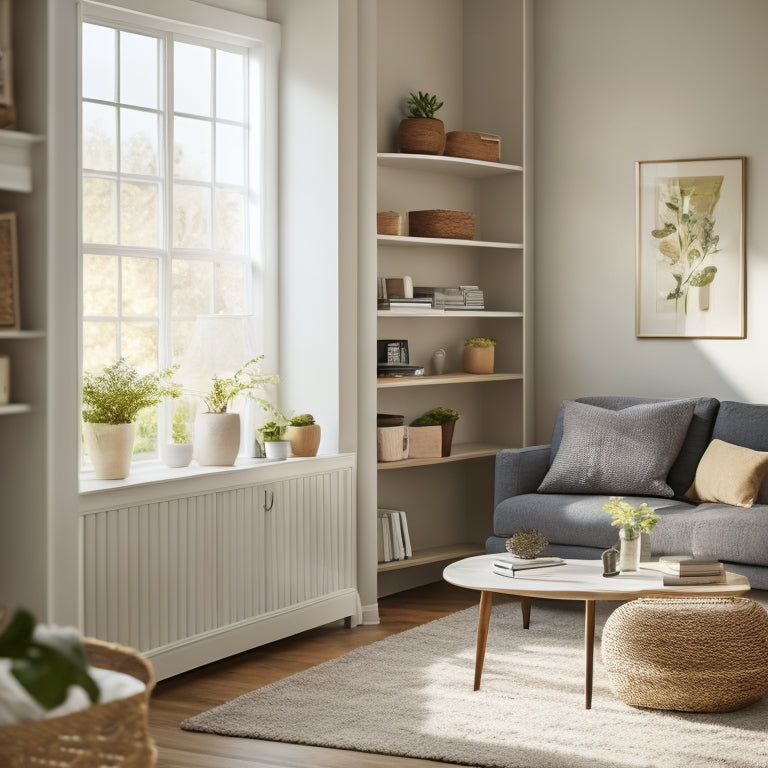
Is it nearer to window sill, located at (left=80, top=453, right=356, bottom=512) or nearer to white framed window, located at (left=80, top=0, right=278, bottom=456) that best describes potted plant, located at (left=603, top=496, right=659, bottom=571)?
window sill, located at (left=80, top=453, right=356, bottom=512)

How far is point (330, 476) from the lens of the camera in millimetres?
4980

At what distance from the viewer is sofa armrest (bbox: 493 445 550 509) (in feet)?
18.1

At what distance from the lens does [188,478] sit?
4223 millimetres

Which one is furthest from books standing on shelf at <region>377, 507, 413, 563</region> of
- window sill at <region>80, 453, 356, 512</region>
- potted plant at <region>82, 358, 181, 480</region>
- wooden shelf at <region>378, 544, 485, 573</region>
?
potted plant at <region>82, 358, 181, 480</region>

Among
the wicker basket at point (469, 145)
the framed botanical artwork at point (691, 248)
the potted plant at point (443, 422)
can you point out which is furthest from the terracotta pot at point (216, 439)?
the framed botanical artwork at point (691, 248)

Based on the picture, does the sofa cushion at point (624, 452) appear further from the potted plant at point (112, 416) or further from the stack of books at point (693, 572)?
the potted plant at point (112, 416)

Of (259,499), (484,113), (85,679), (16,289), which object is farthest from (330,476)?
(85,679)

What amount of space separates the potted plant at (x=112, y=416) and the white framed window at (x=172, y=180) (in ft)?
0.88

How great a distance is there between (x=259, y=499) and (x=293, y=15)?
6.98 ft

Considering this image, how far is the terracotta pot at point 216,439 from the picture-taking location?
4566mm

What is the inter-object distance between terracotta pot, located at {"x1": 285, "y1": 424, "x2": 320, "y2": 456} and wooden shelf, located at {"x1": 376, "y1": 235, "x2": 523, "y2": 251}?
97 cm

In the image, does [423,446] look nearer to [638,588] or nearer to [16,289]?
[638,588]

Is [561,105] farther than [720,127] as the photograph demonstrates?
Yes

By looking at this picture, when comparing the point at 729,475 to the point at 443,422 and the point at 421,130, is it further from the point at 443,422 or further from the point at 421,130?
the point at 421,130
